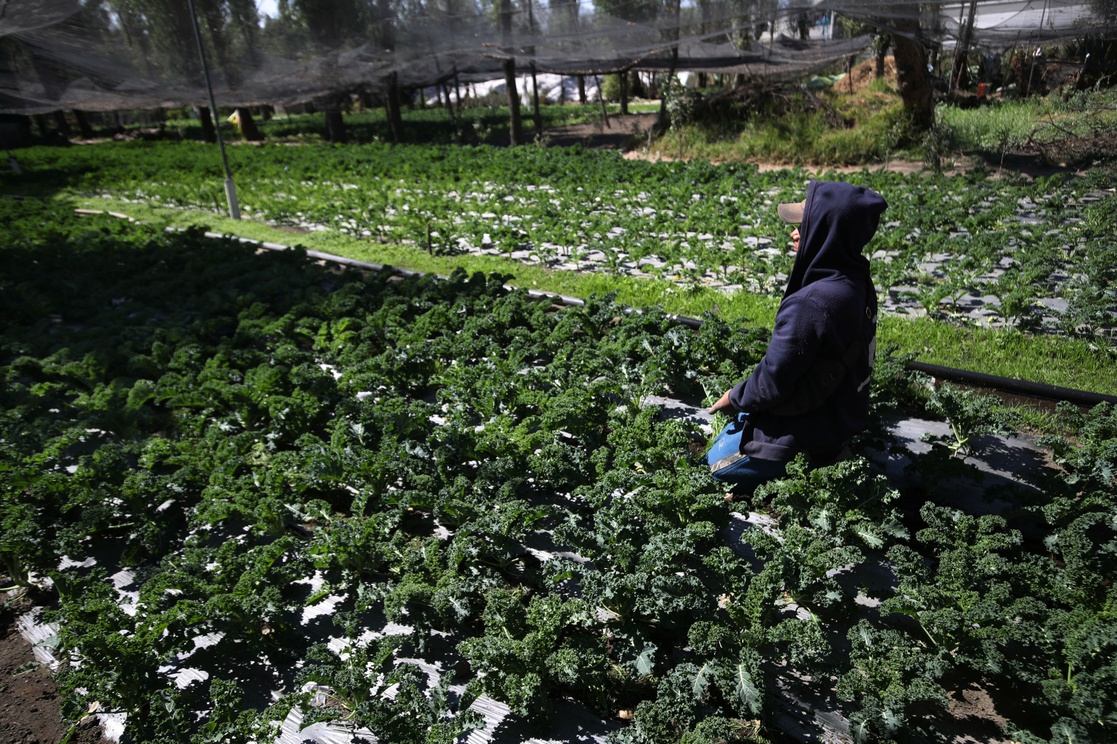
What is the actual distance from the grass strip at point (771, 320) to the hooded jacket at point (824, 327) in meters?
1.59

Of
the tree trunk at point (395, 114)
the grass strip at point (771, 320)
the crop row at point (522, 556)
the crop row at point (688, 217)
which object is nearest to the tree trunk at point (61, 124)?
the tree trunk at point (395, 114)

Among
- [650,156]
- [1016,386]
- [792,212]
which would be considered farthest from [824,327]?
[650,156]

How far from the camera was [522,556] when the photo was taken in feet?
12.1

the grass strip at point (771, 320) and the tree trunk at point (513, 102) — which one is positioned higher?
the tree trunk at point (513, 102)

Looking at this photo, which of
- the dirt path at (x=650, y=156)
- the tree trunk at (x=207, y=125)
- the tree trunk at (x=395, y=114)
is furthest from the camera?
the tree trunk at (x=207, y=125)

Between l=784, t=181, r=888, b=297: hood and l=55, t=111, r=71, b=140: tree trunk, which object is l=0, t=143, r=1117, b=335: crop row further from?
l=55, t=111, r=71, b=140: tree trunk

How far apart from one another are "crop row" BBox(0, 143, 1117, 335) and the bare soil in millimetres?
6234

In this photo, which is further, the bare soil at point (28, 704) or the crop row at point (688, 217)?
the crop row at point (688, 217)

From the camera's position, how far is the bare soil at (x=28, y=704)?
2.88 metres

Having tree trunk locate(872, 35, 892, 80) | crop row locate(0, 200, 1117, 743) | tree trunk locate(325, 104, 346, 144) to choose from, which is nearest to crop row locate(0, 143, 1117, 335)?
crop row locate(0, 200, 1117, 743)

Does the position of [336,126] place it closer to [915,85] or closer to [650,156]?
[650,156]

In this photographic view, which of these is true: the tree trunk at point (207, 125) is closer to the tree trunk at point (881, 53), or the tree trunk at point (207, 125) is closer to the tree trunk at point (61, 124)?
the tree trunk at point (61, 124)

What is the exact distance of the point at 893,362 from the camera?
452cm

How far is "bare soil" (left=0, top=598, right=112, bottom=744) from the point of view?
113 inches
